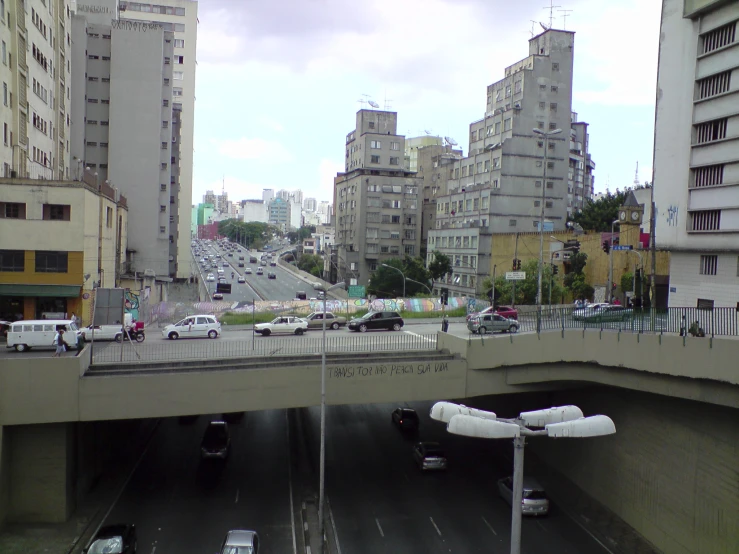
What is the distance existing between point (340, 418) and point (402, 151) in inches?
2425

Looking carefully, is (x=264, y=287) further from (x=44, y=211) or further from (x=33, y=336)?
(x=33, y=336)

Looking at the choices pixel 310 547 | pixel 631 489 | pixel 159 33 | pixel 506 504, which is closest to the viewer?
pixel 310 547

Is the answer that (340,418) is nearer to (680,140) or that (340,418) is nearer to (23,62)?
(680,140)

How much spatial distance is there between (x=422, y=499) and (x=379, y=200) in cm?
6761

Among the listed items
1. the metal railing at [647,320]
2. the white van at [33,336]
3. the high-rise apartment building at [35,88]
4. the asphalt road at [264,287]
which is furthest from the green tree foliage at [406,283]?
the metal railing at [647,320]

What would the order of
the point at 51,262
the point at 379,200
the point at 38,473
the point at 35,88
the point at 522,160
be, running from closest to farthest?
the point at 38,473
the point at 51,262
the point at 35,88
the point at 522,160
the point at 379,200

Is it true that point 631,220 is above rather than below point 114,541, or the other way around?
above

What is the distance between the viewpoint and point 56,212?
38031mm

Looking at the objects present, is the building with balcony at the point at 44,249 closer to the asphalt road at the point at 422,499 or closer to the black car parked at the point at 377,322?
the black car parked at the point at 377,322

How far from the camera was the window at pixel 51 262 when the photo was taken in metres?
37.7

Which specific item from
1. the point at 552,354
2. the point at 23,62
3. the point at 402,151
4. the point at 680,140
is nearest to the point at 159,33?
the point at 23,62

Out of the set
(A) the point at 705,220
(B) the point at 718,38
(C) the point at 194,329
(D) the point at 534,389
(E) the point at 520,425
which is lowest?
(D) the point at 534,389

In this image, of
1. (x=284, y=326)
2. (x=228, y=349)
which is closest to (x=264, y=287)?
(x=284, y=326)

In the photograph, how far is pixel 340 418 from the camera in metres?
36.0
